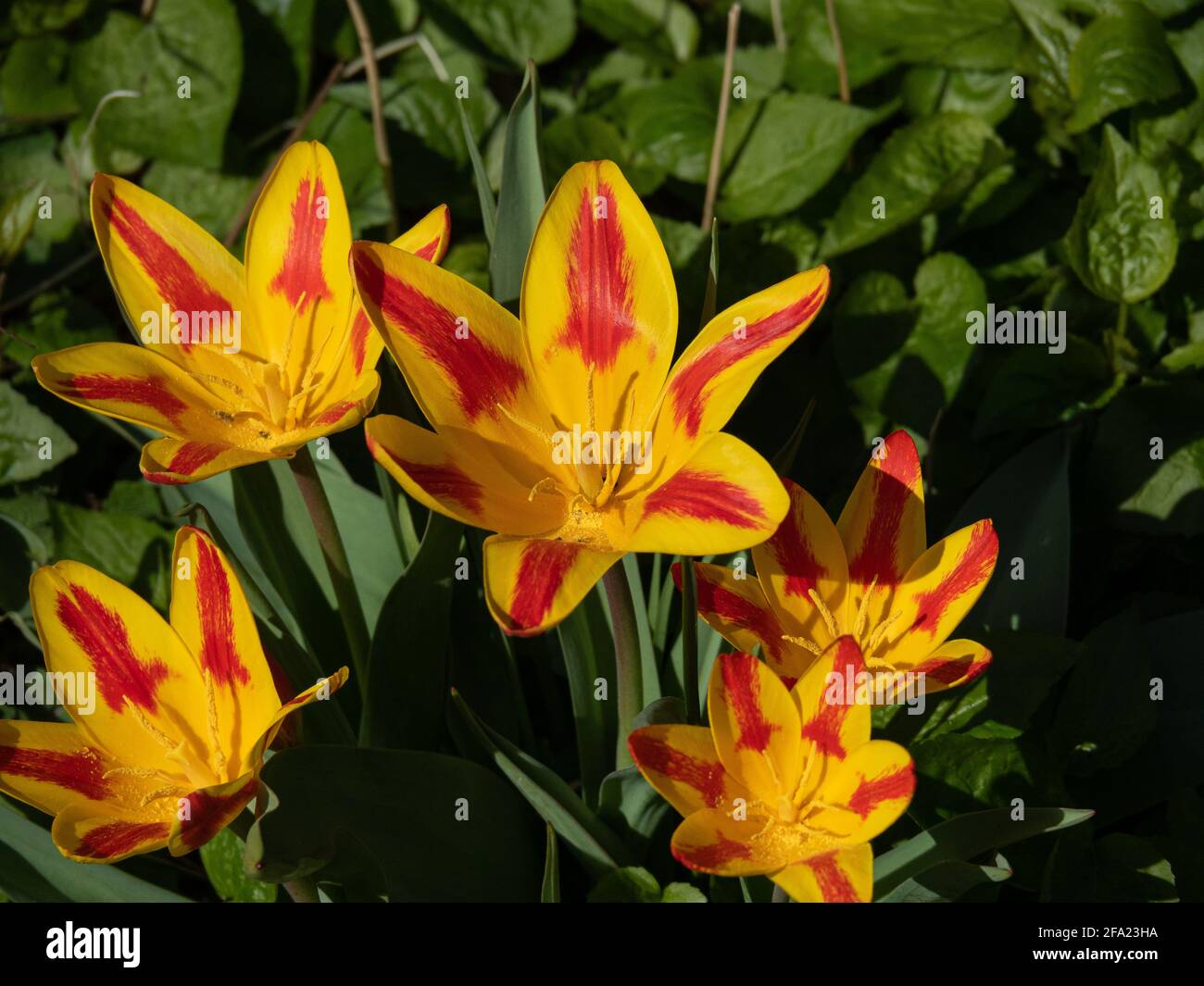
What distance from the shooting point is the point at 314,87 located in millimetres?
2604

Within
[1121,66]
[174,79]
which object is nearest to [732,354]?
[1121,66]

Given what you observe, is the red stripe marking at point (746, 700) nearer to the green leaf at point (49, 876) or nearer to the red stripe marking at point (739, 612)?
the red stripe marking at point (739, 612)

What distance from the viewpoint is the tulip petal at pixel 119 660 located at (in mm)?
1188

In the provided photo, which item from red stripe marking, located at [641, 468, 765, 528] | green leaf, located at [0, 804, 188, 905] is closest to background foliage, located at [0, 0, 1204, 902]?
green leaf, located at [0, 804, 188, 905]

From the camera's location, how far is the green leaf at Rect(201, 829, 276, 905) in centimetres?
142

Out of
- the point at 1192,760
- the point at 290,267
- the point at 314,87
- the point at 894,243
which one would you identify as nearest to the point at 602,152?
the point at 894,243

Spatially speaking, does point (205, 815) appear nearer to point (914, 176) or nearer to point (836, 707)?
point (836, 707)

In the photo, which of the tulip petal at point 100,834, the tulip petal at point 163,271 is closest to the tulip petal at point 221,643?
the tulip petal at point 100,834

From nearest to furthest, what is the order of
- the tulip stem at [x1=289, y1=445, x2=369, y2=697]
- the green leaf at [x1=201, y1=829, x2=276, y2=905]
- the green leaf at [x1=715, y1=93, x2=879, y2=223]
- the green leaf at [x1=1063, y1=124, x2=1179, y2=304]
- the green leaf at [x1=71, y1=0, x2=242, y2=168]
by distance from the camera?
the tulip stem at [x1=289, y1=445, x2=369, y2=697] → the green leaf at [x1=201, y1=829, x2=276, y2=905] → the green leaf at [x1=1063, y1=124, x2=1179, y2=304] → the green leaf at [x1=715, y1=93, x2=879, y2=223] → the green leaf at [x1=71, y1=0, x2=242, y2=168]

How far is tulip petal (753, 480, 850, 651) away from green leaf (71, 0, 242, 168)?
4.85 feet

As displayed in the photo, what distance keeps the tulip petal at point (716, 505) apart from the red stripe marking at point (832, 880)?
269 millimetres

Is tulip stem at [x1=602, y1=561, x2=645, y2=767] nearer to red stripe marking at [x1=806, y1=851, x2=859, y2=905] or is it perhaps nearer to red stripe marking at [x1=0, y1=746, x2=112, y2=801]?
red stripe marking at [x1=806, y1=851, x2=859, y2=905]

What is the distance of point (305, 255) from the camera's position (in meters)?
1.29

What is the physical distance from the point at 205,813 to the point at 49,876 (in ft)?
1.44
